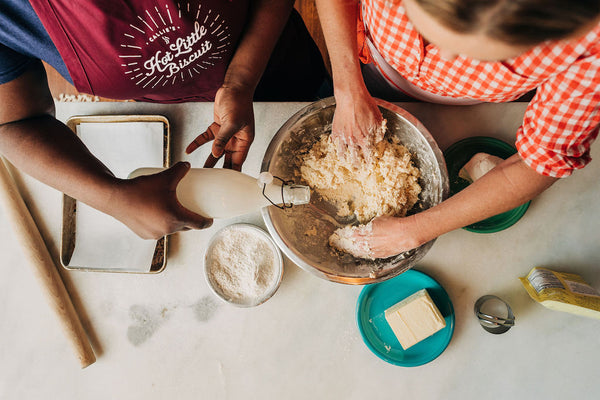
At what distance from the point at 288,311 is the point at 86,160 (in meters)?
0.78

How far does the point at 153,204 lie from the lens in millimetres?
795

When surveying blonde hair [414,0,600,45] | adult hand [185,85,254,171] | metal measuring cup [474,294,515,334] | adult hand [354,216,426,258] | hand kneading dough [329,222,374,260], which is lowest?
metal measuring cup [474,294,515,334]

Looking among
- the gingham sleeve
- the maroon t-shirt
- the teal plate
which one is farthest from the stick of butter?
the maroon t-shirt

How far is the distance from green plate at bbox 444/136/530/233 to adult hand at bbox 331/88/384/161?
306 millimetres

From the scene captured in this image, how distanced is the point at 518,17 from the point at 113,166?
1.22 m

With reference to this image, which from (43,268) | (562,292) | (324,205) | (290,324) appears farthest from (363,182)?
(43,268)

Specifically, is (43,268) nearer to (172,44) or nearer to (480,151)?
(172,44)

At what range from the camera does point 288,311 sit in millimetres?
1189

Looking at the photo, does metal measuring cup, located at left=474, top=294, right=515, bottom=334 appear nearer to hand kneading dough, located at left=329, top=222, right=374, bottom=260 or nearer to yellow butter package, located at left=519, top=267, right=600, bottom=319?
yellow butter package, located at left=519, top=267, right=600, bottom=319

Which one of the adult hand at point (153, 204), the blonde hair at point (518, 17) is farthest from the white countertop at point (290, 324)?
the blonde hair at point (518, 17)

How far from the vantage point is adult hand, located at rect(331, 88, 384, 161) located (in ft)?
3.19

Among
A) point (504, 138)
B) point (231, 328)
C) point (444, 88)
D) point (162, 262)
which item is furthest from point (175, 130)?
point (504, 138)

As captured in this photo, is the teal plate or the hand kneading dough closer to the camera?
the hand kneading dough

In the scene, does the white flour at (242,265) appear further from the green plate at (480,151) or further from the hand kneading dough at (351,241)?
the green plate at (480,151)
